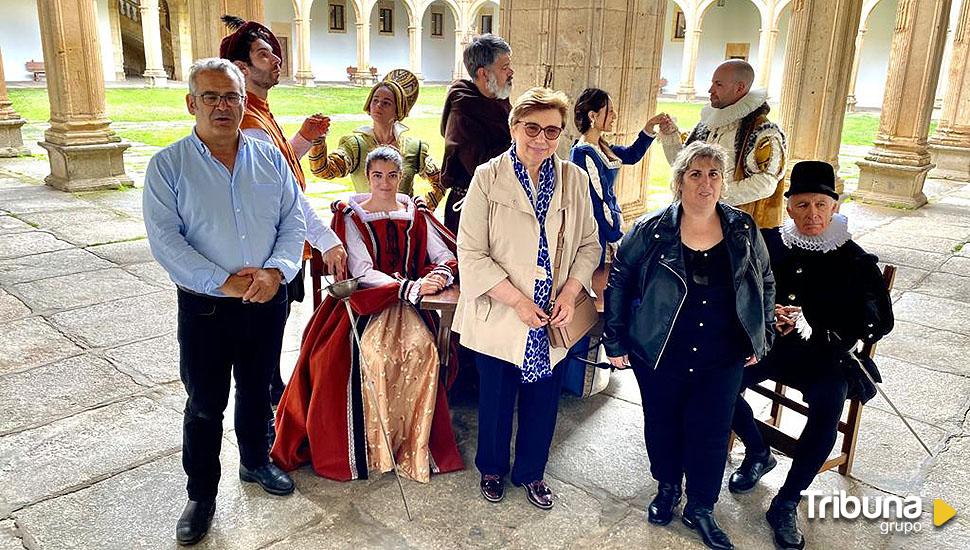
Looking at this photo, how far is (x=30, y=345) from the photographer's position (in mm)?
4238

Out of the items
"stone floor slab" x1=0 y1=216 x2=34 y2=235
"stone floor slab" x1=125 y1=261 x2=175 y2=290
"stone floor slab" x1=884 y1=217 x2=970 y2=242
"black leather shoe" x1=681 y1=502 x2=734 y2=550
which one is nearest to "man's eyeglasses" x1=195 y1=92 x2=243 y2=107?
"black leather shoe" x1=681 y1=502 x2=734 y2=550

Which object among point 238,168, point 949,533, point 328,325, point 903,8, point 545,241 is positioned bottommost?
point 949,533

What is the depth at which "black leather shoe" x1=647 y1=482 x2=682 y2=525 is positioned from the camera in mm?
2756

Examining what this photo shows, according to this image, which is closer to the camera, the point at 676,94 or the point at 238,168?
the point at 238,168

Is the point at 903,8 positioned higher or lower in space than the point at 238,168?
higher

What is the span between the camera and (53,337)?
4363mm

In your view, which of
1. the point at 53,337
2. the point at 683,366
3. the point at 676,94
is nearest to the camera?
the point at 683,366

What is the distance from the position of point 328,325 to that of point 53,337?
238cm

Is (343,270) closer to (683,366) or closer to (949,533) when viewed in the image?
(683,366)

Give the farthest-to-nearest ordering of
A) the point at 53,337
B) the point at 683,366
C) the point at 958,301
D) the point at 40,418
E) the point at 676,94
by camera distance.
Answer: the point at 676,94 → the point at 958,301 → the point at 53,337 → the point at 40,418 → the point at 683,366

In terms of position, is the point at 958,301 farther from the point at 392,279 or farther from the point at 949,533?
the point at 392,279

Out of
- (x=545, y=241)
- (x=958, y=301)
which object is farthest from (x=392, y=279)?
(x=958, y=301)

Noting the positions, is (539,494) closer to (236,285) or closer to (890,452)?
(236,285)

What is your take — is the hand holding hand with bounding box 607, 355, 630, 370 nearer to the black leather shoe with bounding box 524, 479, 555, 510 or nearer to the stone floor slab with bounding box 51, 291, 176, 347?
the black leather shoe with bounding box 524, 479, 555, 510
